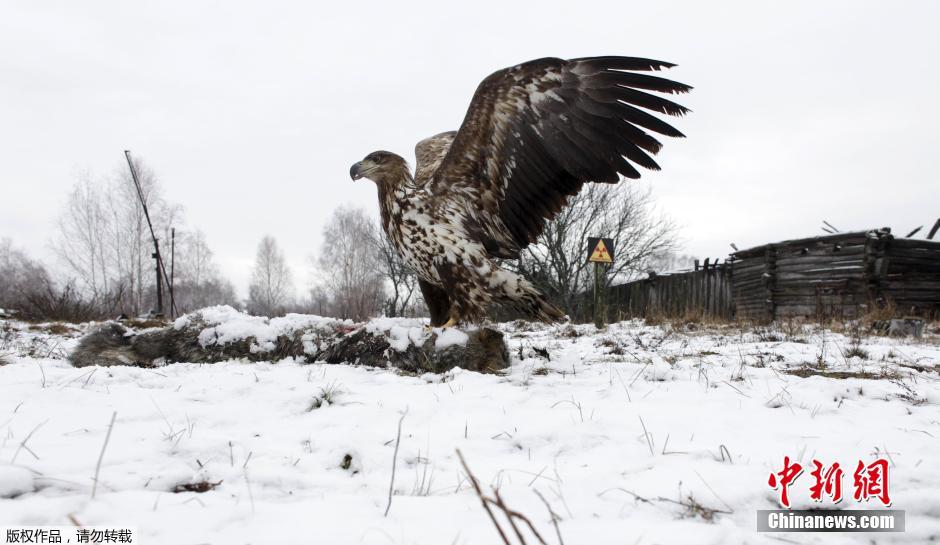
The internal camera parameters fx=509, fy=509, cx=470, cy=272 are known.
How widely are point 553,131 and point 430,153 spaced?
5.78 ft

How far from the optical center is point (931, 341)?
612cm

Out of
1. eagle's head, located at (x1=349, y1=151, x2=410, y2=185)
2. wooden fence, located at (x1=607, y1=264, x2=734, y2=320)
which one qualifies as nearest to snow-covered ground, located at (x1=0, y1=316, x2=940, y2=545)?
eagle's head, located at (x1=349, y1=151, x2=410, y2=185)

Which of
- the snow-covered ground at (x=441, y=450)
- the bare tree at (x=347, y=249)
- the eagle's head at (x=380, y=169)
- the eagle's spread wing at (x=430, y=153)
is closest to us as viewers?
the snow-covered ground at (x=441, y=450)

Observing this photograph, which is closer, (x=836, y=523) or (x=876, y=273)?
(x=836, y=523)

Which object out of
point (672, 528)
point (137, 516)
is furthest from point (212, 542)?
point (672, 528)

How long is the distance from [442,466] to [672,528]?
74cm

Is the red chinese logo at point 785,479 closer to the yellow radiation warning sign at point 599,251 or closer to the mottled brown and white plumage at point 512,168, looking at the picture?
the mottled brown and white plumage at point 512,168

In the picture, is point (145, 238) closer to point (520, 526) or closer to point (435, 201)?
point (435, 201)

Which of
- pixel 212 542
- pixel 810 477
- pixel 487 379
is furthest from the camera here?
pixel 487 379

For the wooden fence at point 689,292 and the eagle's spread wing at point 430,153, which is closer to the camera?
the eagle's spread wing at point 430,153

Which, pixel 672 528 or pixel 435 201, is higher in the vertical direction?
pixel 435 201

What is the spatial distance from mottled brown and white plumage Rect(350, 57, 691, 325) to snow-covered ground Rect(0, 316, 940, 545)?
1.17 meters

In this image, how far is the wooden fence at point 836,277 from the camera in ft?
40.2

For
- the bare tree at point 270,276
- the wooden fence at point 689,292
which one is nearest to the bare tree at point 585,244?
the wooden fence at point 689,292
